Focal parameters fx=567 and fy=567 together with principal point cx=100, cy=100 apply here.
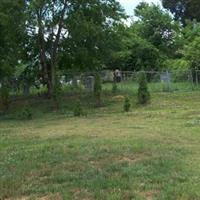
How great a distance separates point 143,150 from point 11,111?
17.5 meters

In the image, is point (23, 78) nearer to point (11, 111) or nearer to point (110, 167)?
point (11, 111)

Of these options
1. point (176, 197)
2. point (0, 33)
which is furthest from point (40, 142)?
point (0, 33)

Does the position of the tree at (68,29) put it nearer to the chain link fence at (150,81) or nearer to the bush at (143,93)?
the chain link fence at (150,81)

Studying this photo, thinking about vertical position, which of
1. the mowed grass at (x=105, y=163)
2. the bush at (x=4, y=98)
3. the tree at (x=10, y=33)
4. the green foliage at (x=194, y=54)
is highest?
the tree at (x=10, y=33)

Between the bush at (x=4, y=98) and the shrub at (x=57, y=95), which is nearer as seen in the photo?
the shrub at (x=57, y=95)

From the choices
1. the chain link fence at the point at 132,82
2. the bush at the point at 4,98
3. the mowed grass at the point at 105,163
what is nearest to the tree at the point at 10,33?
the bush at the point at 4,98

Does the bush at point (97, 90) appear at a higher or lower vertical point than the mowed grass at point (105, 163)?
higher

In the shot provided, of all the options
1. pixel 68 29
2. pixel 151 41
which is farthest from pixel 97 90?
pixel 151 41

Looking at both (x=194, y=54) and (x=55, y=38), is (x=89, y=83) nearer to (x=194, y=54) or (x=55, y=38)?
(x=55, y=38)

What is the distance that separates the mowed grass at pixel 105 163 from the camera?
8359mm

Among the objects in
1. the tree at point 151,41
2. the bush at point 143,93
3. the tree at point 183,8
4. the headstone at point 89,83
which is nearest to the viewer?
the bush at point 143,93

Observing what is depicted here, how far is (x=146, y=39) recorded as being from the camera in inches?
1902

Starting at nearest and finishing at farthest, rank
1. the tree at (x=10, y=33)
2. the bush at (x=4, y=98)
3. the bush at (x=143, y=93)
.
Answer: the bush at (x=143, y=93)
the tree at (x=10, y=33)
the bush at (x=4, y=98)

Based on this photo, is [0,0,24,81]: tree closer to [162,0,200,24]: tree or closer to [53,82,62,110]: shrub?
[53,82,62,110]: shrub
